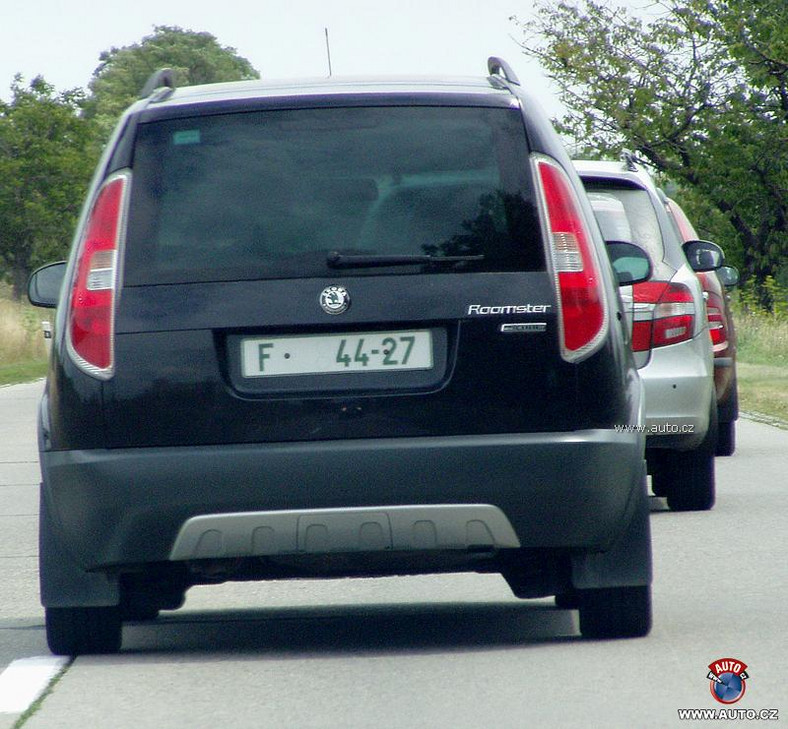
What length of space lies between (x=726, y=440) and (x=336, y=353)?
877 cm

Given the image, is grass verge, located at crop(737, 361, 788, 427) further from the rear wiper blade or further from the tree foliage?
the tree foliage

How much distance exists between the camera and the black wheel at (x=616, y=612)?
606 cm

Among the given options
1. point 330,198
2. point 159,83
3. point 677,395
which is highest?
point 159,83

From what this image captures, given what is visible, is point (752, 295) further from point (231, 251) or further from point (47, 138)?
point (47, 138)

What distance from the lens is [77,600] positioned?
19.3 feet

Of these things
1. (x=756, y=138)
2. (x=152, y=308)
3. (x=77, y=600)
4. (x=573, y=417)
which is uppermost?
(x=152, y=308)

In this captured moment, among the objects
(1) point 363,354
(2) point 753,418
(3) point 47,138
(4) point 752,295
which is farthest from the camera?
(3) point 47,138

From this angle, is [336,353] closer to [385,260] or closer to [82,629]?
[385,260]

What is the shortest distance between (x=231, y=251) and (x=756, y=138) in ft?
126

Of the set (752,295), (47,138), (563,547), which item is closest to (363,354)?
(563,547)

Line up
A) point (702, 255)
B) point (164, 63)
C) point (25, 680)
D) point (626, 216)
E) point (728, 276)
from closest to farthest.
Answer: point (25, 680) → point (626, 216) → point (702, 255) → point (728, 276) → point (164, 63)

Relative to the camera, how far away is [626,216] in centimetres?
1013

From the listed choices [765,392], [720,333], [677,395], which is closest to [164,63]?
[765,392]

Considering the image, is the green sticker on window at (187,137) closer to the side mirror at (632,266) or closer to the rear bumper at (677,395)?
the side mirror at (632,266)
